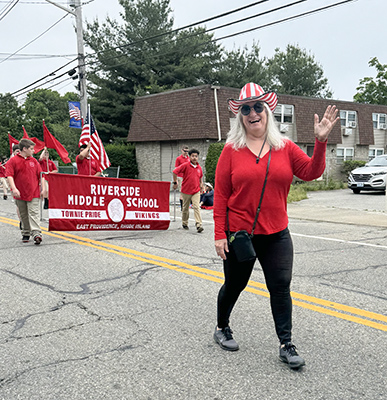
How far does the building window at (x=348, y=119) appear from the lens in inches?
1363

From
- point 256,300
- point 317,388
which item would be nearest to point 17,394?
point 317,388

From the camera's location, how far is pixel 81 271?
6773mm

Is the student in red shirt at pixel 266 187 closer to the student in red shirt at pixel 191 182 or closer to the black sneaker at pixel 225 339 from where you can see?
the black sneaker at pixel 225 339

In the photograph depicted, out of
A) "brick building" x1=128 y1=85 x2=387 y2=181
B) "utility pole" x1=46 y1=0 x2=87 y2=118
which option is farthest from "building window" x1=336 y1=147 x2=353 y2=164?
"utility pole" x1=46 y1=0 x2=87 y2=118

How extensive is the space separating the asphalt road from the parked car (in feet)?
49.0

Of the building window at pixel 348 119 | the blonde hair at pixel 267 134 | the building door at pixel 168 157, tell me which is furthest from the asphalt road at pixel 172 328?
the building window at pixel 348 119

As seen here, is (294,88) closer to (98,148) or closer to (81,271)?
(98,148)

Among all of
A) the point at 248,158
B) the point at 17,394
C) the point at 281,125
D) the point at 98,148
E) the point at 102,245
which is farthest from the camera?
the point at 281,125

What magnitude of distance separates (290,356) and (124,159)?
29.4 m

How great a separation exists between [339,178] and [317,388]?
3072 cm

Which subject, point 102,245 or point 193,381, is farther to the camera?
point 102,245

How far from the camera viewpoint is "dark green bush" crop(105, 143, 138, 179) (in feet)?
105

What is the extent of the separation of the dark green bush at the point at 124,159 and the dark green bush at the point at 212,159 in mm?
8019

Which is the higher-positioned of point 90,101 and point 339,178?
point 90,101
